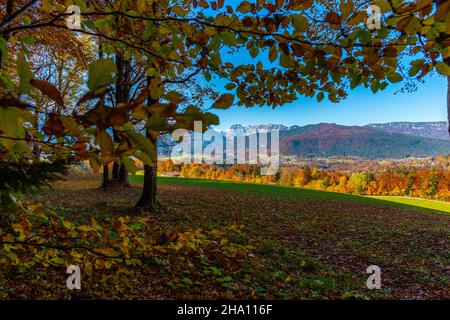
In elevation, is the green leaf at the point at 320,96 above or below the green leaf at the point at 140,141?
above

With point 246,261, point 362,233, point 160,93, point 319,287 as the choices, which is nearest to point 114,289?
point 246,261

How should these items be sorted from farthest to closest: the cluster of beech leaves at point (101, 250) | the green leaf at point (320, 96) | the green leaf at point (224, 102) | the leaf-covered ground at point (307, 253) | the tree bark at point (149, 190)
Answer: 1. the tree bark at point (149, 190)
2. the leaf-covered ground at point (307, 253)
3. the green leaf at point (320, 96)
4. the cluster of beech leaves at point (101, 250)
5. the green leaf at point (224, 102)

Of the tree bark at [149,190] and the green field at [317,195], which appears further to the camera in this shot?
the green field at [317,195]

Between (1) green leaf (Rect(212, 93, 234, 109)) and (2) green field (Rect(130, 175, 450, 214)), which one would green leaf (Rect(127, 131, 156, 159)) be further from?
(2) green field (Rect(130, 175, 450, 214))

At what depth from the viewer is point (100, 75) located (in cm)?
53

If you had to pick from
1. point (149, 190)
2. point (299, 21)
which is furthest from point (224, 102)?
point (149, 190)

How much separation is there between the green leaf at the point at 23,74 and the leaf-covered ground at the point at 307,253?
1.34m

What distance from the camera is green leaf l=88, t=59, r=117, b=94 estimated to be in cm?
52

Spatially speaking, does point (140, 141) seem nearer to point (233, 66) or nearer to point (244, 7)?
point (244, 7)

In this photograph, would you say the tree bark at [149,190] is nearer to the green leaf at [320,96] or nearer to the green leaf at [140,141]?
the green leaf at [320,96]

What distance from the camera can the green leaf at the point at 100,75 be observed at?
0.52 metres

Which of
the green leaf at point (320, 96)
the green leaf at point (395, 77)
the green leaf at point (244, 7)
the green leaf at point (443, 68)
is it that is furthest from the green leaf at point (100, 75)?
the green leaf at point (320, 96)

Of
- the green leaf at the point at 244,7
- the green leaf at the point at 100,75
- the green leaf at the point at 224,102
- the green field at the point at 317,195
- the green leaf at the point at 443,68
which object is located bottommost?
the green field at the point at 317,195
